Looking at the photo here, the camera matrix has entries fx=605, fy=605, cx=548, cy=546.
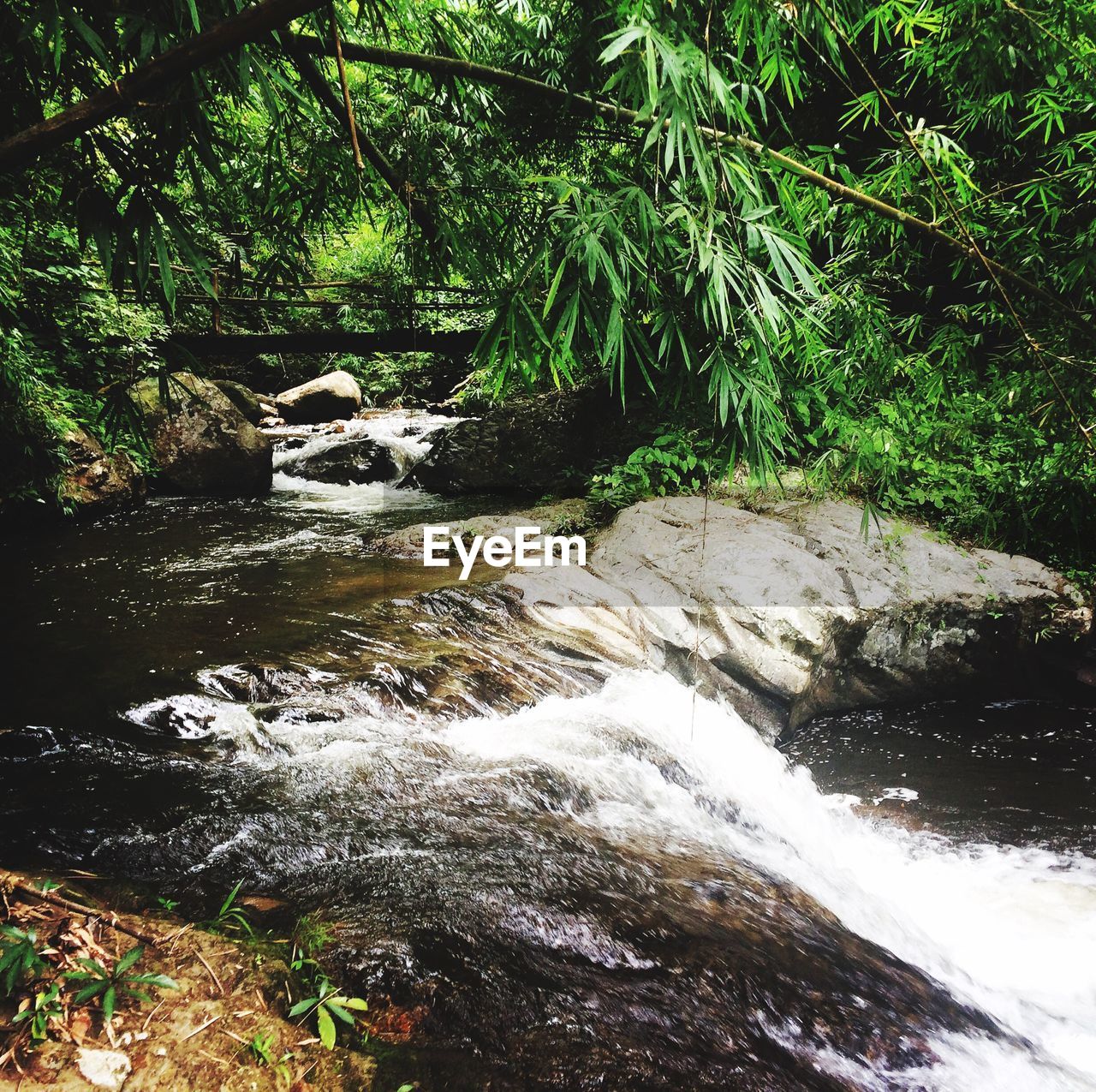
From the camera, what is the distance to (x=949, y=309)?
511cm

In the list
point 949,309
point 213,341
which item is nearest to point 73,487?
point 213,341

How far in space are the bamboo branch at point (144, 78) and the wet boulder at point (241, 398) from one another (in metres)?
8.35

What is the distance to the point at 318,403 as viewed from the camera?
12.8 m

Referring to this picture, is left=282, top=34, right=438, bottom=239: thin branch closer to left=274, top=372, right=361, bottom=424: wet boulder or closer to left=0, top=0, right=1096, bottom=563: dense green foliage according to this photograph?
left=0, top=0, right=1096, bottom=563: dense green foliage

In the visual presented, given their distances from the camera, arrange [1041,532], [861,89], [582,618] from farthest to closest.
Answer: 1. [861,89]
2. [1041,532]
3. [582,618]

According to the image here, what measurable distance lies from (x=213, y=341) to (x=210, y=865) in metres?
7.11

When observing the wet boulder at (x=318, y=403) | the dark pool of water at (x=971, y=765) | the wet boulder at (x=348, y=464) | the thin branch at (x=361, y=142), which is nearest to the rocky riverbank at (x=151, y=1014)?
the thin branch at (x=361, y=142)

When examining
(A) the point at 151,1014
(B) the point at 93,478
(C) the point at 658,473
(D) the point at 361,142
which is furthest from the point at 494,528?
(B) the point at 93,478

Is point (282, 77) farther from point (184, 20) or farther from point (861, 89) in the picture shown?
Result: point (861, 89)

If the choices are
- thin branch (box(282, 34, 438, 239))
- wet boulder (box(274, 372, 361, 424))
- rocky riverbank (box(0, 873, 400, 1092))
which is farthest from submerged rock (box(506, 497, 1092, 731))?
wet boulder (box(274, 372, 361, 424))

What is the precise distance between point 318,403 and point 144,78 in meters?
11.9

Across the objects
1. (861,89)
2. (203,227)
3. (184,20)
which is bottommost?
(184,20)

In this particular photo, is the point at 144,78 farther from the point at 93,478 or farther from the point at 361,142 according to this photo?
the point at 93,478

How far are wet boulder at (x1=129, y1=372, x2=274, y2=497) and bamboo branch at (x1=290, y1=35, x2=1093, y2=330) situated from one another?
686 centimetres
